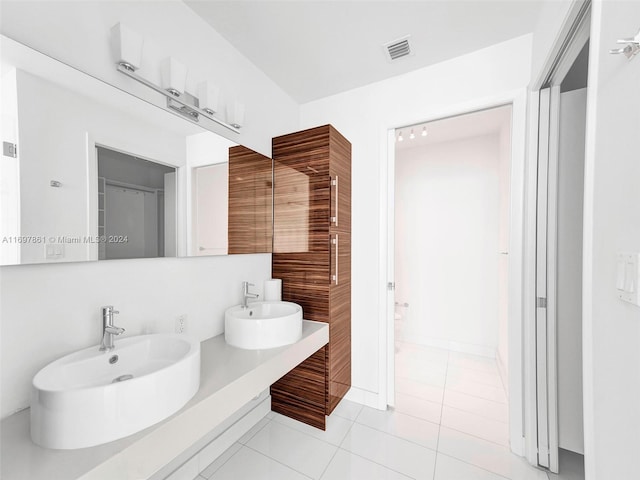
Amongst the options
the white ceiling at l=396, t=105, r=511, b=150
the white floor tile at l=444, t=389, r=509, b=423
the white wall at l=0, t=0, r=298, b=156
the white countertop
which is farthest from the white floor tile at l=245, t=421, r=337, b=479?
the white ceiling at l=396, t=105, r=511, b=150

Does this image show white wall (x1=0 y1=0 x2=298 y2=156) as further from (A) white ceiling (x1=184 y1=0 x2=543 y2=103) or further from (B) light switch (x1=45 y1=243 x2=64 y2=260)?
(B) light switch (x1=45 y1=243 x2=64 y2=260)

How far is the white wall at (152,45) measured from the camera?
0.97 meters

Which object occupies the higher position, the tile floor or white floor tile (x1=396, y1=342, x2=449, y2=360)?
the tile floor

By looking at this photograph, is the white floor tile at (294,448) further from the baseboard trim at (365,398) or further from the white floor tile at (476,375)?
the white floor tile at (476,375)

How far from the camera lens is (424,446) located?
169 centimetres

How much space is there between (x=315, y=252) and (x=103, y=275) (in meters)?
1.20

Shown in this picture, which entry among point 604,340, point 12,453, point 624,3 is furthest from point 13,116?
point 604,340

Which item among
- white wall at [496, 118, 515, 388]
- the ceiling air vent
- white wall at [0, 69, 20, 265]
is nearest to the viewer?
white wall at [0, 69, 20, 265]

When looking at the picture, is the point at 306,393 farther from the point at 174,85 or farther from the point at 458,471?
the point at 174,85

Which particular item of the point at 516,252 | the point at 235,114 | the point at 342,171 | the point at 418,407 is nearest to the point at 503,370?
the point at 418,407

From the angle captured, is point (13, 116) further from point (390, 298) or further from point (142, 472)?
point (390, 298)

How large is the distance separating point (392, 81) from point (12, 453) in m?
2.67

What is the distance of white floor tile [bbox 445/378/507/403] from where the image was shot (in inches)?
88.5

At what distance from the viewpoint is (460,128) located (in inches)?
115
